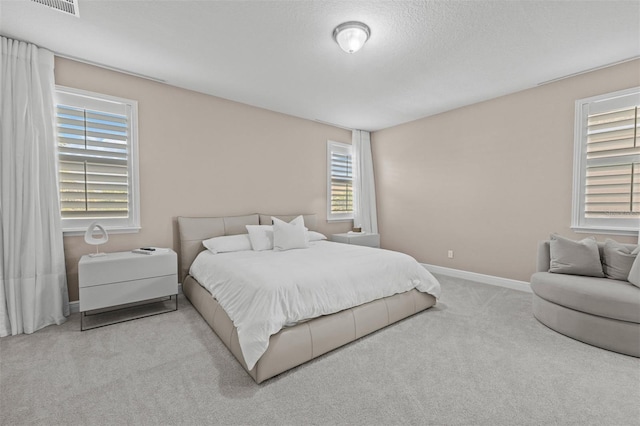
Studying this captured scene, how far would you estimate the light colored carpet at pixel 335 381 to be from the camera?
62.0 inches

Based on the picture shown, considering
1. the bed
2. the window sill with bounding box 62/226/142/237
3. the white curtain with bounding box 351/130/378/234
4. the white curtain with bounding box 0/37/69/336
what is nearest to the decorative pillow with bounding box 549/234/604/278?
the bed

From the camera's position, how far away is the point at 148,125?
135 inches

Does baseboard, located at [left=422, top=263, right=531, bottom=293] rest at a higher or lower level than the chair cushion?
lower

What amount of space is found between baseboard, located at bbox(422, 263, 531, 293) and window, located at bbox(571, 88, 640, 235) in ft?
3.23

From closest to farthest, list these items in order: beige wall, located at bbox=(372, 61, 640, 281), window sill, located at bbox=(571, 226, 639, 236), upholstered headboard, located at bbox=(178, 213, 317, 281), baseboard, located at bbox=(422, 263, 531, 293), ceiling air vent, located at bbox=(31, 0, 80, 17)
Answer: ceiling air vent, located at bbox=(31, 0, 80, 17) → window sill, located at bbox=(571, 226, 639, 236) → beige wall, located at bbox=(372, 61, 640, 281) → upholstered headboard, located at bbox=(178, 213, 317, 281) → baseboard, located at bbox=(422, 263, 531, 293)

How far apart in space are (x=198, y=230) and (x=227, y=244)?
Answer: 20.1 inches

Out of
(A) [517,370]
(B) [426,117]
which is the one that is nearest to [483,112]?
(B) [426,117]

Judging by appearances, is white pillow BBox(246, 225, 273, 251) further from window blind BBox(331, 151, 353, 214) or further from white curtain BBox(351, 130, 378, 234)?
white curtain BBox(351, 130, 378, 234)

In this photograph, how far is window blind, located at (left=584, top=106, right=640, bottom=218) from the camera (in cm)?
298

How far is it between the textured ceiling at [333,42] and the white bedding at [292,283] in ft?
6.76

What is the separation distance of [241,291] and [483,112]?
4.13 m

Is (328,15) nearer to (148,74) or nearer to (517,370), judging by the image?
(148,74)

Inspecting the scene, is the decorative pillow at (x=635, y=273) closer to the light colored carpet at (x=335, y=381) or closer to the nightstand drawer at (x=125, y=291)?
the light colored carpet at (x=335, y=381)

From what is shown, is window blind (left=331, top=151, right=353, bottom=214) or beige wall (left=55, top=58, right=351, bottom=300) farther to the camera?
window blind (left=331, top=151, right=353, bottom=214)
